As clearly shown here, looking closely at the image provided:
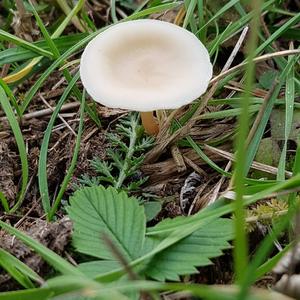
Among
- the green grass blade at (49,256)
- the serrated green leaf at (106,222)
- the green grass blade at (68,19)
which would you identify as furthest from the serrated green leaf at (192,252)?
the green grass blade at (68,19)

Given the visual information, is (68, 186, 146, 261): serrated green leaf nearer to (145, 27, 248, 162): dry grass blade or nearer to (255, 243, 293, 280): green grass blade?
(255, 243, 293, 280): green grass blade

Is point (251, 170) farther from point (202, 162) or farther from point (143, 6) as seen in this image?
point (143, 6)

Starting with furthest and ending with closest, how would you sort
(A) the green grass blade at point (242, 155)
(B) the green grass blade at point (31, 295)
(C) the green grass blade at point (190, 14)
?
(C) the green grass blade at point (190, 14) → (B) the green grass blade at point (31, 295) → (A) the green grass blade at point (242, 155)

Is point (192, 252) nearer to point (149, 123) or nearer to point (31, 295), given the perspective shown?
point (31, 295)

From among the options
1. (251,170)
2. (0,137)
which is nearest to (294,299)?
(251,170)

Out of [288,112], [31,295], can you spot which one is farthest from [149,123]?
[31,295]

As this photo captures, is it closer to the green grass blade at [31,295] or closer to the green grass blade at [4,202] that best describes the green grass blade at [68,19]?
the green grass blade at [4,202]

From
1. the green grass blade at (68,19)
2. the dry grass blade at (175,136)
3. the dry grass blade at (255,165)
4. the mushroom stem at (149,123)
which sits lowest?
the dry grass blade at (255,165)
